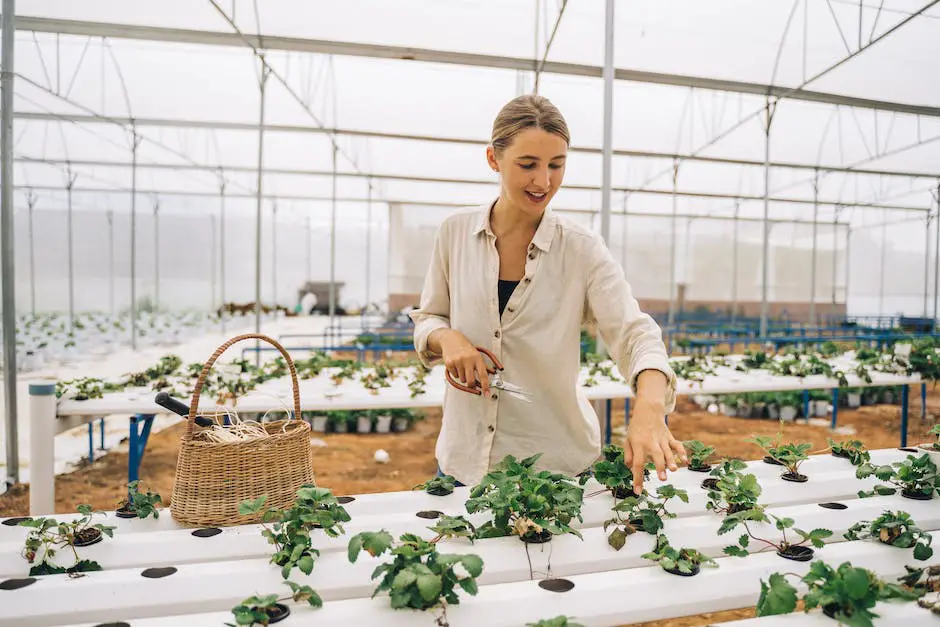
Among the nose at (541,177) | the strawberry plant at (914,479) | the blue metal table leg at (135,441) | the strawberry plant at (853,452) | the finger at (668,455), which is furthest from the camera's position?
the blue metal table leg at (135,441)

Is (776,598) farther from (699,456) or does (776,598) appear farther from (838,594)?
(699,456)

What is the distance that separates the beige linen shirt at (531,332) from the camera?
4.32 ft

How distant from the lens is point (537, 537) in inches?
39.7

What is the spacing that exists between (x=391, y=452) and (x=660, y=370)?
3875 millimetres

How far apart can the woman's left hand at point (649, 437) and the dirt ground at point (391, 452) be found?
1.50m

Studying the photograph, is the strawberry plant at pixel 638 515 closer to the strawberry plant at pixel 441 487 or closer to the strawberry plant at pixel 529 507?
the strawberry plant at pixel 529 507

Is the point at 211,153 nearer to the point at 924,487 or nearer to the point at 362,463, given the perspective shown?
the point at 362,463

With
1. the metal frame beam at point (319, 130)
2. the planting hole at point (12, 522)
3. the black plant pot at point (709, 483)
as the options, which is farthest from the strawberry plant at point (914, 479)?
the metal frame beam at point (319, 130)

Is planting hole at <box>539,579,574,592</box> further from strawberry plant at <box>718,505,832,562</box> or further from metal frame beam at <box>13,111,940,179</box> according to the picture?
metal frame beam at <box>13,111,940,179</box>

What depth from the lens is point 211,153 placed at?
11164mm

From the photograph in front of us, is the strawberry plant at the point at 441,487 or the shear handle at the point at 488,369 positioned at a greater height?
the shear handle at the point at 488,369

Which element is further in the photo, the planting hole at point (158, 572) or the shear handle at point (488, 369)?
the shear handle at point (488, 369)

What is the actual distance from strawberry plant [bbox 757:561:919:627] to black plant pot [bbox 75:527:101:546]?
3.46 ft

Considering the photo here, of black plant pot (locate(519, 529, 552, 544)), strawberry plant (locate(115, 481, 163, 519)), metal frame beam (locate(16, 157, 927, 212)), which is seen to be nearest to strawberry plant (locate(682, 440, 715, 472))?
black plant pot (locate(519, 529, 552, 544))
